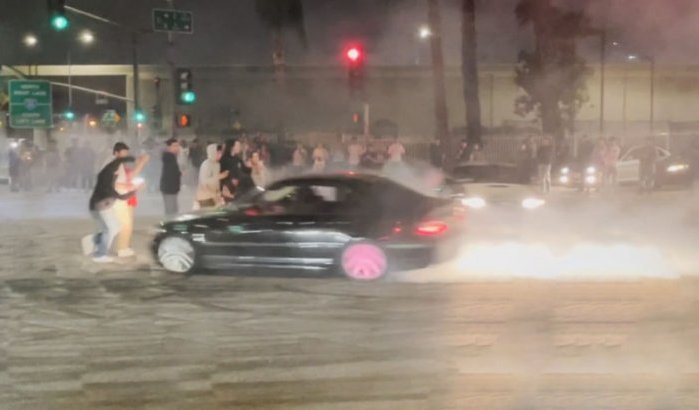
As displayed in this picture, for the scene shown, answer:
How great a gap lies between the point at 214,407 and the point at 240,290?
534cm

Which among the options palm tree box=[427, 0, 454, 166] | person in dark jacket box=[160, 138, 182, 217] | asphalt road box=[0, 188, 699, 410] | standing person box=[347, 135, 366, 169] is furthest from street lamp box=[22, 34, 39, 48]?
asphalt road box=[0, 188, 699, 410]

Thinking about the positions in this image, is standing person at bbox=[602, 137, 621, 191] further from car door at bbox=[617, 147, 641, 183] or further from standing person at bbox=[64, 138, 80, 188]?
standing person at bbox=[64, 138, 80, 188]

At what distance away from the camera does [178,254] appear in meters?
13.7

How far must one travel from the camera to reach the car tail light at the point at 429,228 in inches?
515

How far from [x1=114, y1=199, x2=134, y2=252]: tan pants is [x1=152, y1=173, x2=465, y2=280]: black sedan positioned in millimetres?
1505

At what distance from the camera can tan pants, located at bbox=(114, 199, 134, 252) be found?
15.0 m

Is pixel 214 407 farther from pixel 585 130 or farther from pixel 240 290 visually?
pixel 585 130

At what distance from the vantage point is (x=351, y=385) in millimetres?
7785

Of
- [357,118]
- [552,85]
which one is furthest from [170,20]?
[552,85]

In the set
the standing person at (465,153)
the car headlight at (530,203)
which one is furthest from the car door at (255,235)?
the standing person at (465,153)

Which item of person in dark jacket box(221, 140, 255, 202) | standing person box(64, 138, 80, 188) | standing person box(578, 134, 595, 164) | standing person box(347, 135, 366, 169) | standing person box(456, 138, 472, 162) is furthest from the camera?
standing person box(64, 138, 80, 188)

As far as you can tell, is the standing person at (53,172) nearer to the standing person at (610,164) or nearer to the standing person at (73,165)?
the standing person at (73,165)

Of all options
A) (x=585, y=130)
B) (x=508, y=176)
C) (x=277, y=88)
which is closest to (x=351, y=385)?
(x=508, y=176)

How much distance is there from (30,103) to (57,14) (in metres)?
9.21
